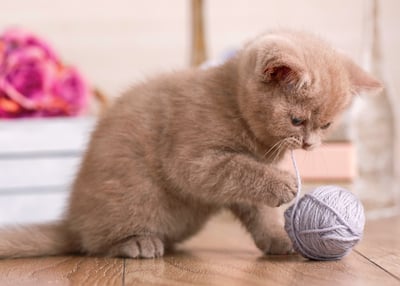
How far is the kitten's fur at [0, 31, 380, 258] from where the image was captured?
1611 millimetres

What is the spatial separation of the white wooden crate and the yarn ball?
120 cm

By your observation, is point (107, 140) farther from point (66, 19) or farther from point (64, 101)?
point (66, 19)

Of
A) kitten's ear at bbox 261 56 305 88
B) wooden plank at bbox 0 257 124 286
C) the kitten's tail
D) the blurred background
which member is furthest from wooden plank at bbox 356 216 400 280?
the kitten's tail

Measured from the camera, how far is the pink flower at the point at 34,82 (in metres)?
2.76

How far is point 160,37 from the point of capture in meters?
3.38

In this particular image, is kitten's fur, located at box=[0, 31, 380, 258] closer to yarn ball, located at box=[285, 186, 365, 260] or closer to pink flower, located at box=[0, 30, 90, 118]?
yarn ball, located at box=[285, 186, 365, 260]

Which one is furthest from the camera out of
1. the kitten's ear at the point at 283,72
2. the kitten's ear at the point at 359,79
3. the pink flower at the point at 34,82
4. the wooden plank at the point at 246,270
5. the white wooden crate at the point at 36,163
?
the pink flower at the point at 34,82

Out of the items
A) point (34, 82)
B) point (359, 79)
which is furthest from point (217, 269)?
point (34, 82)

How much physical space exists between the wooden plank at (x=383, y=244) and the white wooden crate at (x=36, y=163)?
41.3 inches

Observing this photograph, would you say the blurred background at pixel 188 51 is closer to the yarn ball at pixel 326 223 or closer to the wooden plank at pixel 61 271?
the wooden plank at pixel 61 271

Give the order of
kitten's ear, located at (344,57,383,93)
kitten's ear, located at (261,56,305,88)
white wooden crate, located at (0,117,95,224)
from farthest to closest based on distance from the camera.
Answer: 1. white wooden crate, located at (0,117,95,224)
2. kitten's ear, located at (344,57,383,93)
3. kitten's ear, located at (261,56,305,88)

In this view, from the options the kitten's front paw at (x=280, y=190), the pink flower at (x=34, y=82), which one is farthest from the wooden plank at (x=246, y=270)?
the pink flower at (x=34, y=82)

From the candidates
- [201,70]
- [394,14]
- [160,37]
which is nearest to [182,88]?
[201,70]

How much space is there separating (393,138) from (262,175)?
1.36 meters
